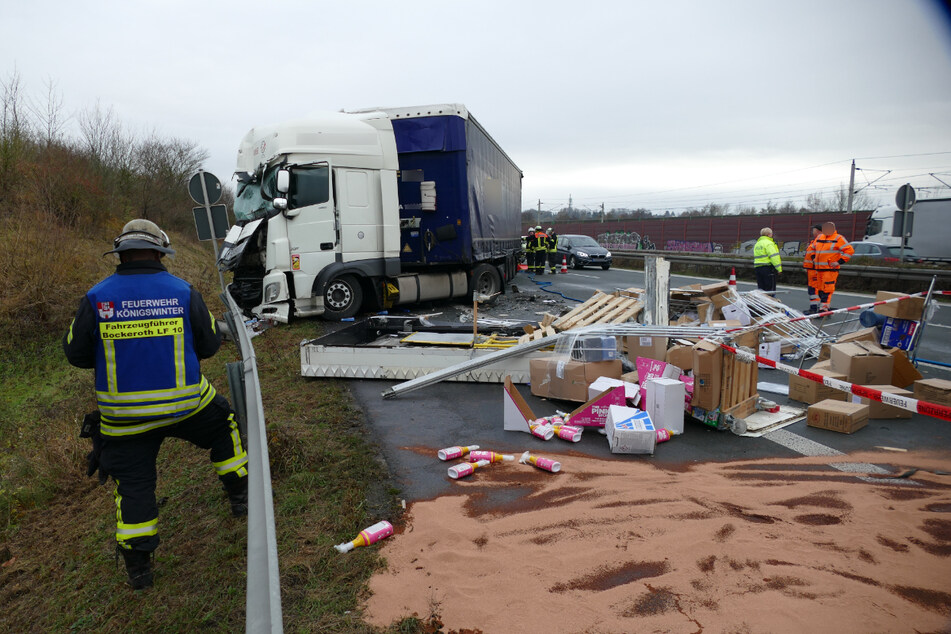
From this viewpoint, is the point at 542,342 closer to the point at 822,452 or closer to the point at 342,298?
the point at 822,452

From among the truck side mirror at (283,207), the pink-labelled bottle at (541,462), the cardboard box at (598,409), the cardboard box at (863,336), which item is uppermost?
the truck side mirror at (283,207)

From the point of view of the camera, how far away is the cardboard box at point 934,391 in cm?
479

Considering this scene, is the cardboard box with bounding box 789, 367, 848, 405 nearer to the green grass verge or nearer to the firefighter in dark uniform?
the green grass verge

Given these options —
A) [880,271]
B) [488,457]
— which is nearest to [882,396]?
[488,457]

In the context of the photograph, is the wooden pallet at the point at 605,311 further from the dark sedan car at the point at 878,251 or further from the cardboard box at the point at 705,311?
the dark sedan car at the point at 878,251

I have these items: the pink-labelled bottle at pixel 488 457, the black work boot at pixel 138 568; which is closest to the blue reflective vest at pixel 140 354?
the black work boot at pixel 138 568

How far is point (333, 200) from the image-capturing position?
966 centimetres

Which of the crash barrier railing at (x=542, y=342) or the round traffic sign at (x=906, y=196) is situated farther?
the round traffic sign at (x=906, y=196)

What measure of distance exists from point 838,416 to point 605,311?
9.63 feet

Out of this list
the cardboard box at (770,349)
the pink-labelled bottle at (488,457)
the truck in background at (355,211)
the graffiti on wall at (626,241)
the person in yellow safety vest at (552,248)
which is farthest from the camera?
the graffiti on wall at (626,241)

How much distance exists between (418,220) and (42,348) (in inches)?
258

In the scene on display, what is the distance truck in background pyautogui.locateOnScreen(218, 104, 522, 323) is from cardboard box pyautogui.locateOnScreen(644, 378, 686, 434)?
21.1ft

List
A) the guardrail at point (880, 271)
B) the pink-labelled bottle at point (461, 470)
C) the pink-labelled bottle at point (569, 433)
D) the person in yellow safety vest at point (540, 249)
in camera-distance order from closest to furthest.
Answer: the pink-labelled bottle at point (461, 470) < the pink-labelled bottle at point (569, 433) < the guardrail at point (880, 271) < the person in yellow safety vest at point (540, 249)

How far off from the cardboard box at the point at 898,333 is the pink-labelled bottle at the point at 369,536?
6385mm
